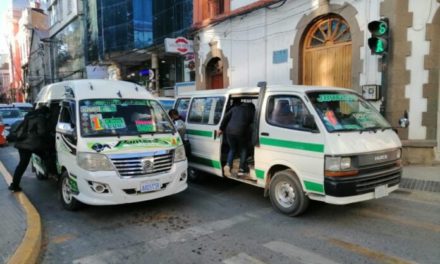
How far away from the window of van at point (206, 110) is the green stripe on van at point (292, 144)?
1.47 meters

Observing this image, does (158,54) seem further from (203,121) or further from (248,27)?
(203,121)

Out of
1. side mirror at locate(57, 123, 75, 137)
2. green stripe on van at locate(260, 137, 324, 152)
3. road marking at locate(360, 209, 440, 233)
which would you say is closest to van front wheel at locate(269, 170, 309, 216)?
green stripe on van at locate(260, 137, 324, 152)

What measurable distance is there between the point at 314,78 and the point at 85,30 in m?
26.9

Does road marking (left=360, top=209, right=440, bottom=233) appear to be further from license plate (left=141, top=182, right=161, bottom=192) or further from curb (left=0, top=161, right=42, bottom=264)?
curb (left=0, top=161, right=42, bottom=264)

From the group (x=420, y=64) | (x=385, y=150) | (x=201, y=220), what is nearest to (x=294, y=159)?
(x=385, y=150)

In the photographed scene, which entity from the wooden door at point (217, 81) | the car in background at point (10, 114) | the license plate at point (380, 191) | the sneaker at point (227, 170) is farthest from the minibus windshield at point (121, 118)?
the car in background at point (10, 114)

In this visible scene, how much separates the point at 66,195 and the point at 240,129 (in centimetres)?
322

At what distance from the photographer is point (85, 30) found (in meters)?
32.3

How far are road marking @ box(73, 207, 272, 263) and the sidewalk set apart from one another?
810 mm

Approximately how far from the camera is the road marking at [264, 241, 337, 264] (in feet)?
13.2

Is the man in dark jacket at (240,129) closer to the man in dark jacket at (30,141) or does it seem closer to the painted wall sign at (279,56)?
the man in dark jacket at (30,141)

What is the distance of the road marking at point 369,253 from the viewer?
3.99 meters

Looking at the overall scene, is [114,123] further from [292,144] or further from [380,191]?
[380,191]

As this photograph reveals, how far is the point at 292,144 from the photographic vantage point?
545cm
